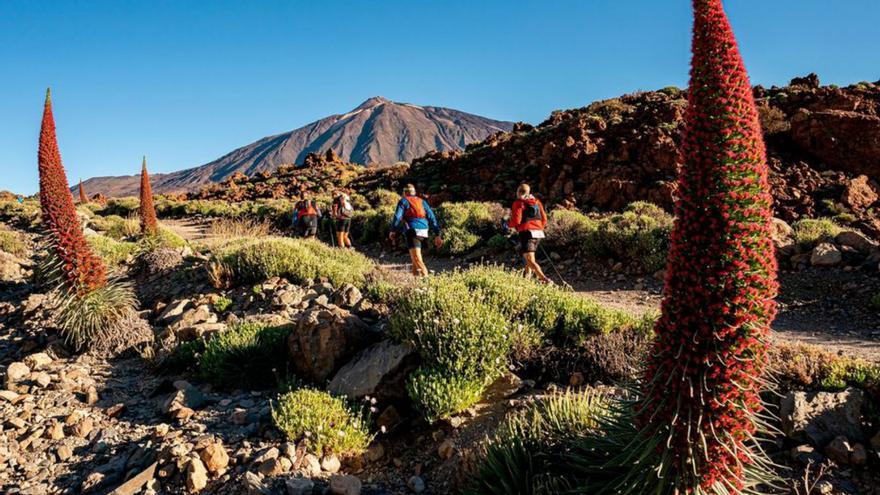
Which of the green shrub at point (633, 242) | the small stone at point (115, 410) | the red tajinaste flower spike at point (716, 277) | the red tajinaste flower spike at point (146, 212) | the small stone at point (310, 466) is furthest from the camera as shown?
the red tajinaste flower spike at point (146, 212)

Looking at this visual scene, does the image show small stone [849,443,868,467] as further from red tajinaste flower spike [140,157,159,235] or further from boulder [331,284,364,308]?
red tajinaste flower spike [140,157,159,235]

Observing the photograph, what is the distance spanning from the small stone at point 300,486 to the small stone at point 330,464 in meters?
0.27

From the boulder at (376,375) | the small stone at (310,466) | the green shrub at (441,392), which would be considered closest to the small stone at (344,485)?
the small stone at (310,466)

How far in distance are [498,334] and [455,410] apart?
2.66 ft

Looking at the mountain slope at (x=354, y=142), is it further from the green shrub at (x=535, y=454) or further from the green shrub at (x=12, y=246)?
the green shrub at (x=535, y=454)

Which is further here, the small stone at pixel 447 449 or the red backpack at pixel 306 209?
the red backpack at pixel 306 209

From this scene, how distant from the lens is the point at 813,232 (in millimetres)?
9414

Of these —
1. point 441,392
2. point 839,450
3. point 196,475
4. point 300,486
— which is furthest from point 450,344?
point 839,450

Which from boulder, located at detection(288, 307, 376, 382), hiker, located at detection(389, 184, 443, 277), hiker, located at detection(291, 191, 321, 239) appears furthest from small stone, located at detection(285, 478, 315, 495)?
hiker, located at detection(291, 191, 321, 239)

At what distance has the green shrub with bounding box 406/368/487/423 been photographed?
395 centimetres

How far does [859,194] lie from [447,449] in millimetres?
16767

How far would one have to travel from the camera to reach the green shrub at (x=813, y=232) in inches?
351

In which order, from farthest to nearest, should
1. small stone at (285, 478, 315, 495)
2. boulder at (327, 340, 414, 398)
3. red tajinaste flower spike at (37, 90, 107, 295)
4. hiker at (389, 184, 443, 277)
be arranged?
1. hiker at (389, 184, 443, 277)
2. red tajinaste flower spike at (37, 90, 107, 295)
3. boulder at (327, 340, 414, 398)
4. small stone at (285, 478, 315, 495)

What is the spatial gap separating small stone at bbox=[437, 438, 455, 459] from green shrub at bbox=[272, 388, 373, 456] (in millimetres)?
566
